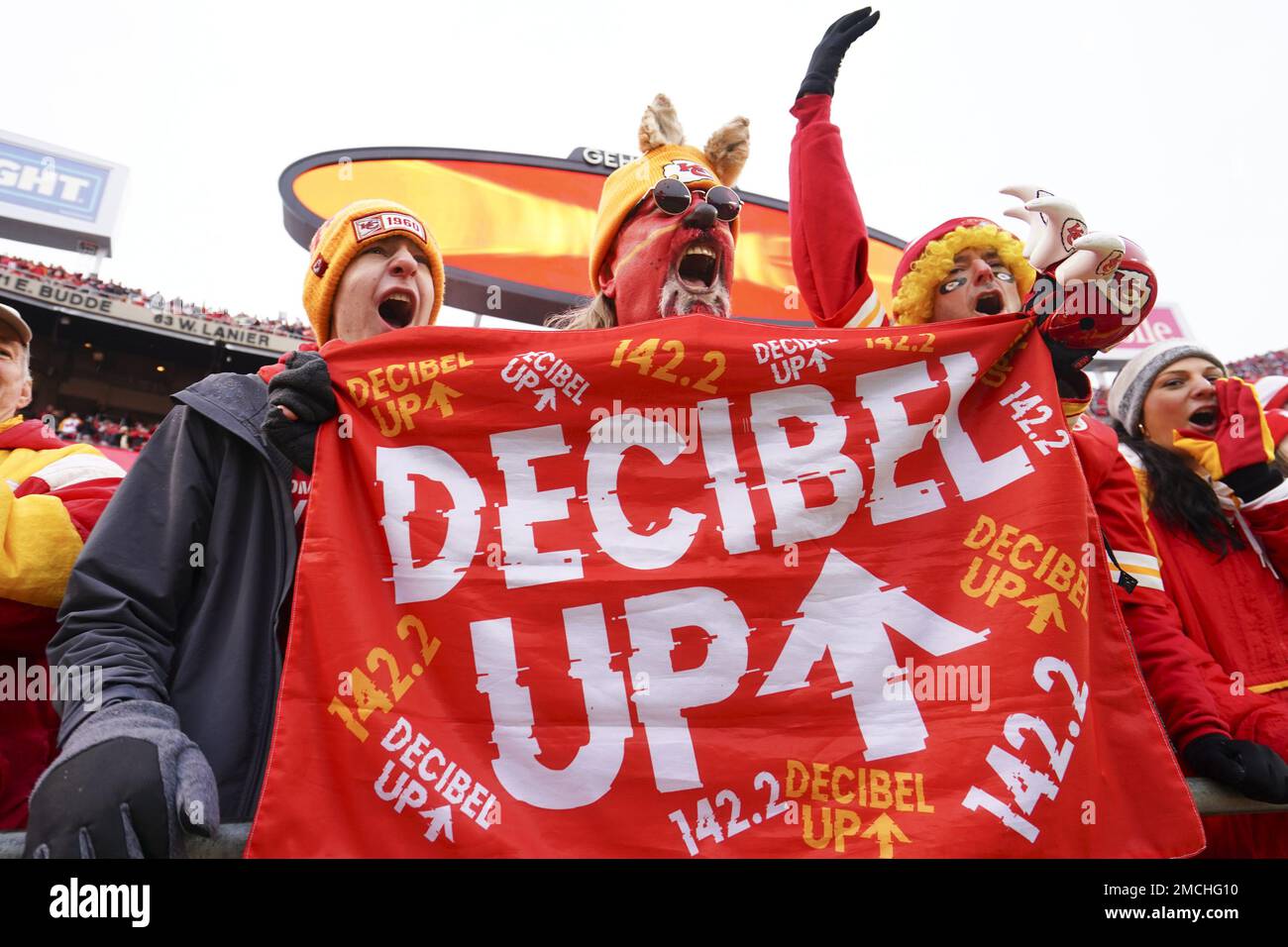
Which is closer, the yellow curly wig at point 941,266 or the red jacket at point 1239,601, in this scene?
the red jacket at point 1239,601

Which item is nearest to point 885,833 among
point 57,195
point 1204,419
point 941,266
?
point 941,266

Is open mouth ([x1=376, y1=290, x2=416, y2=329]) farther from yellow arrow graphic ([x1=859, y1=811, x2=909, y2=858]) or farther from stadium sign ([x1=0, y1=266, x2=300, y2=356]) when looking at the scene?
stadium sign ([x1=0, y1=266, x2=300, y2=356])

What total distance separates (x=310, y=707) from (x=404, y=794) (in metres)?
0.26

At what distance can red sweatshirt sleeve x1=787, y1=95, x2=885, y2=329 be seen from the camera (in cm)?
265

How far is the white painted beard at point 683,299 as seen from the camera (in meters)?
2.65

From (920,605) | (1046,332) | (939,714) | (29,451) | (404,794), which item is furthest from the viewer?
(29,451)

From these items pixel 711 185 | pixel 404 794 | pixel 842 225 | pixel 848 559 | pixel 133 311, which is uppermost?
pixel 133 311

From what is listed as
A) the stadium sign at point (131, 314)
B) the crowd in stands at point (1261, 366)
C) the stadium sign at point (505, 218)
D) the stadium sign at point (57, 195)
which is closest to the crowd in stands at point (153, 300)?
the stadium sign at point (131, 314)

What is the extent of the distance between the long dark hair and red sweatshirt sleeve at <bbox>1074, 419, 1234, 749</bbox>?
30 cm

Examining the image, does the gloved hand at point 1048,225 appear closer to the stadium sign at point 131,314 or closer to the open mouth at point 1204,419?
the open mouth at point 1204,419

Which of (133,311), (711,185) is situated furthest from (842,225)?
(133,311)

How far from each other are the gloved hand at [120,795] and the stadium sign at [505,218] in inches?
373
